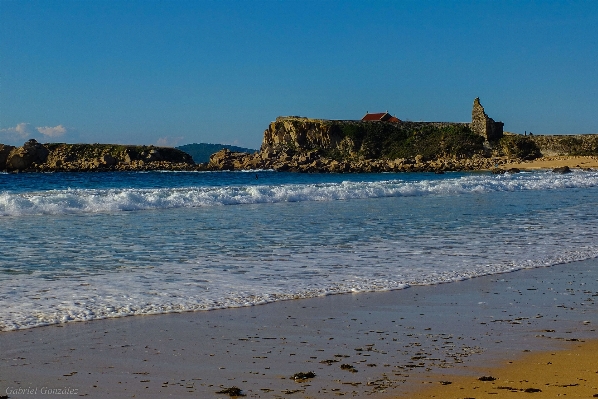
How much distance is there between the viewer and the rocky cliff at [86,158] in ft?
293

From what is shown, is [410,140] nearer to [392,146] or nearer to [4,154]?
[392,146]

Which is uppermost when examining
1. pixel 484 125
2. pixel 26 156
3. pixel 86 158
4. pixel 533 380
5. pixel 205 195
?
pixel 484 125

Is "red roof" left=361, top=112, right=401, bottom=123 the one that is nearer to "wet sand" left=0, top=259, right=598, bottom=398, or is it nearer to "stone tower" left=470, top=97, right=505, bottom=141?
"stone tower" left=470, top=97, right=505, bottom=141

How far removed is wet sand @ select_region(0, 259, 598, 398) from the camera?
4430mm

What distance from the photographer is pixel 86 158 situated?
112188 mm

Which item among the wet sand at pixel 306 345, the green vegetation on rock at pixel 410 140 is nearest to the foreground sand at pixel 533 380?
the wet sand at pixel 306 345

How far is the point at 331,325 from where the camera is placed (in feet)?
19.8

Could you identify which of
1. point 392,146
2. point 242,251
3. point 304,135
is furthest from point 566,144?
point 242,251

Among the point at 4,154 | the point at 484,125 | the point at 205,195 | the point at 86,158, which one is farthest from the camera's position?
the point at 86,158

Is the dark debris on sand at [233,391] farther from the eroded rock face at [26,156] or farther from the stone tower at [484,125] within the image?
the stone tower at [484,125]

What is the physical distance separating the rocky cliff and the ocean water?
238 feet

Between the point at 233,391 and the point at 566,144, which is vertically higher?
the point at 566,144

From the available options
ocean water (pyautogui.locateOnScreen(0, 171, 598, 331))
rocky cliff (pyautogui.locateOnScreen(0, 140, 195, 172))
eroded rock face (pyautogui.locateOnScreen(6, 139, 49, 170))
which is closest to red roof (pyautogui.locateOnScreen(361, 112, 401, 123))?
rocky cliff (pyautogui.locateOnScreen(0, 140, 195, 172))

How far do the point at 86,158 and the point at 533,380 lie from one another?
114 metres
